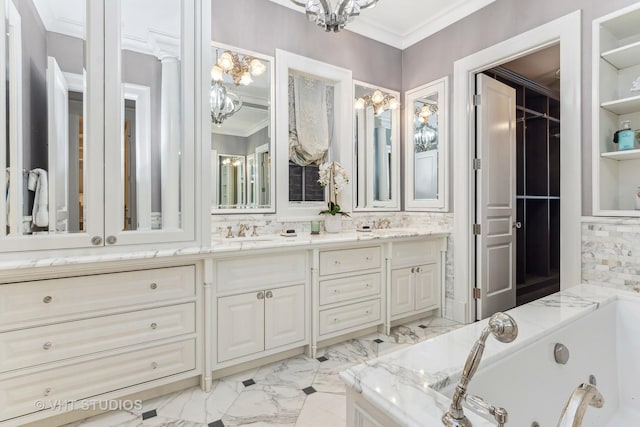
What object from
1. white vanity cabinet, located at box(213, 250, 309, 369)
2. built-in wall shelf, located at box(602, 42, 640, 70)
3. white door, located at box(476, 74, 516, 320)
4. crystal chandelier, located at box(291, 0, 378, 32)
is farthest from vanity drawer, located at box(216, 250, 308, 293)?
built-in wall shelf, located at box(602, 42, 640, 70)

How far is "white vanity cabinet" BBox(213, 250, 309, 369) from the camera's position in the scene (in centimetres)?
198

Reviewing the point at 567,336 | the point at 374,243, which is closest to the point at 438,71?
the point at 374,243

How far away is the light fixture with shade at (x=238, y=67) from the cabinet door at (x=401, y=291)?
80.6 inches

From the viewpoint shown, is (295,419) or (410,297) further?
(410,297)

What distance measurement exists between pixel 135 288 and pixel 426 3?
3309 millimetres

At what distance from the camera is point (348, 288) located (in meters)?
2.50

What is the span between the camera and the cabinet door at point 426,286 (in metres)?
2.97

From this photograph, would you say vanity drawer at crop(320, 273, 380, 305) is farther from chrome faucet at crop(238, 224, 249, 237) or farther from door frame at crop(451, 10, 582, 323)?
door frame at crop(451, 10, 582, 323)

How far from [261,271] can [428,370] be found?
1.31 meters

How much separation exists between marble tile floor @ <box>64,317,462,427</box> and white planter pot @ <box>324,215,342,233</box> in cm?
105

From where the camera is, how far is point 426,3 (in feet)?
9.75

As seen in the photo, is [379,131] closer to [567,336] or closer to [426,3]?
[426,3]

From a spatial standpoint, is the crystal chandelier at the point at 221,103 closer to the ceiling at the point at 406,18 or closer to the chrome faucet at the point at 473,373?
the ceiling at the point at 406,18

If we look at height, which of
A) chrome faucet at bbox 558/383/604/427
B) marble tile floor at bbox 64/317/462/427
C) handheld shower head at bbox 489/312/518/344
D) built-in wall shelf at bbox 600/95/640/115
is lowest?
marble tile floor at bbox 64/317/462/427
